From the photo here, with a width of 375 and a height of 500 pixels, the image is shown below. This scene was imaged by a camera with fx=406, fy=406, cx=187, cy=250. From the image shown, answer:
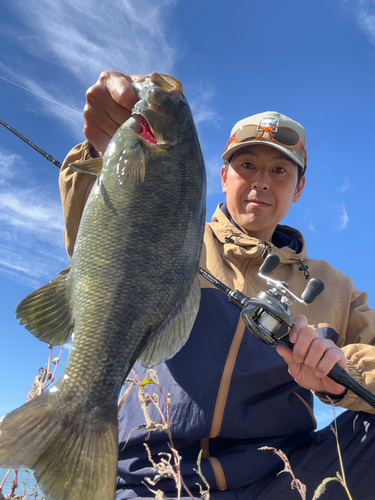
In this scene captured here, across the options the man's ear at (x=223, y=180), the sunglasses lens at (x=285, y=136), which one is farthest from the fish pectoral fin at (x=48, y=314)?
the sunglasses lens at (x=285, y=136)

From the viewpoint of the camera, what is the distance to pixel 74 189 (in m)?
3.12

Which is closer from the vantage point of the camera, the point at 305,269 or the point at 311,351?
the point at 311,351

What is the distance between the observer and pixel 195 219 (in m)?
2.16

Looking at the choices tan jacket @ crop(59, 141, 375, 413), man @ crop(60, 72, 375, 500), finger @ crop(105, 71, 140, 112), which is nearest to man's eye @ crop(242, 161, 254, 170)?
tan jacket @ crop(59, 141, 375, 413)

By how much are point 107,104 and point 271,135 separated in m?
2.40

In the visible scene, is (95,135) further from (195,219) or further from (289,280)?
(289,280)

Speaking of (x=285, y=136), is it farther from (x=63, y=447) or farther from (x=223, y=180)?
(x=63, y=447)

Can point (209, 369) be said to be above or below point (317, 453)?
above

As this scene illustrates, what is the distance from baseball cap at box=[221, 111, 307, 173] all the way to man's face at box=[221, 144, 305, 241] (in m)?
0.09

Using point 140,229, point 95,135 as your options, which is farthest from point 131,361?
point 95,135

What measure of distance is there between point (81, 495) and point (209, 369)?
174 centimetres

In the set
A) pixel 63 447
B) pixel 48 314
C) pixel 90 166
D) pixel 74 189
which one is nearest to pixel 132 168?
pixel 90 166

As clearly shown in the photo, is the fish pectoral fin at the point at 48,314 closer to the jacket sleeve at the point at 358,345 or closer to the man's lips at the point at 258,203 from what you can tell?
the jacket sleeve at the point at 358,345

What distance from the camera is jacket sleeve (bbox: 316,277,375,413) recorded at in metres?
3.05
